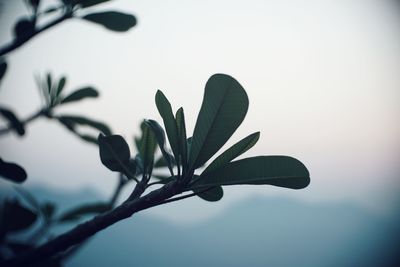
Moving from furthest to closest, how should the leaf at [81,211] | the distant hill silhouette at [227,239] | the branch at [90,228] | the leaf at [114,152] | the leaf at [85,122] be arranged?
1. the distant hill silhouette at [227,239]
2. the leaf at [81,211]
3. the leaf at [85,122]
4. the leaf at [114,152]
5. the branch at [90,228]

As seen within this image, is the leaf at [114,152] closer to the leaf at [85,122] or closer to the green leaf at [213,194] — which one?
the green leaf at [213,194]

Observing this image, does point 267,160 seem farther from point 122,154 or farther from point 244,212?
point 244,212

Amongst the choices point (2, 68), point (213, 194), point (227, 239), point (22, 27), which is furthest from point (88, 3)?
point (227, 239)

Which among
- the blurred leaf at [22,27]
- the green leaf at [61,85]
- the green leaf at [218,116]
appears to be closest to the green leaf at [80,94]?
the green leaf at [61,85]

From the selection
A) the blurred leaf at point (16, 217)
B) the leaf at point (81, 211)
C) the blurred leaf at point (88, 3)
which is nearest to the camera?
the blurred leaf at point (16, 217)

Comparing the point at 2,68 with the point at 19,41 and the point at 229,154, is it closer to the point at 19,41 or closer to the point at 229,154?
the point at 19,41

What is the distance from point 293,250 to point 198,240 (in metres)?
29.9

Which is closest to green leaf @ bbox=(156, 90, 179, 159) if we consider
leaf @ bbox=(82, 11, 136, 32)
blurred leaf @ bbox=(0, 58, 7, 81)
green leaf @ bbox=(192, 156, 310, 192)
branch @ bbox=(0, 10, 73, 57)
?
green leaf @ bbox=(192, 156, 310, 192)

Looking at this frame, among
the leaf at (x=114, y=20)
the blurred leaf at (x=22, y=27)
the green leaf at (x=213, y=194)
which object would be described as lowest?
the green leaf at (x=213, y=194)

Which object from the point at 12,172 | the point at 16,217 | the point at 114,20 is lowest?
the point at 16,217

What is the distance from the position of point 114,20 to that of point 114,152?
823mm

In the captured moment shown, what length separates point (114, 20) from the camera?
53.4 inches

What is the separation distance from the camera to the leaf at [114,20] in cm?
132

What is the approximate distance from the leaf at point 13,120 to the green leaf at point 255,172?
3.41 ft
